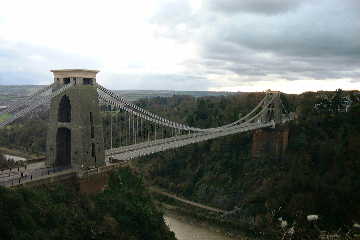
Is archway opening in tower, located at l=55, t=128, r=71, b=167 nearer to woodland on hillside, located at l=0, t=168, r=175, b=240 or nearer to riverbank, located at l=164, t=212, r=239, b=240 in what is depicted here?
woodland on hillside, located at l=0, t=168, r=175, b=240

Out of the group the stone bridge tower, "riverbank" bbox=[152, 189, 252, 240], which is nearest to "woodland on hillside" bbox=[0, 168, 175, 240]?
the stone bridge tower

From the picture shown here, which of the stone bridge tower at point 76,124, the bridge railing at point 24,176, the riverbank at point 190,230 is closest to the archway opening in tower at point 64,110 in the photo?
the stone bridge tower at point 76,124

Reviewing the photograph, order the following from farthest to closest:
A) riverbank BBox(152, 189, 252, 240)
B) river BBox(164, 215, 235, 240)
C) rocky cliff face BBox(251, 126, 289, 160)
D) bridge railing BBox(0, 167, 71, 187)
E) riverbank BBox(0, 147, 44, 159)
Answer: riverbank BBox(0, 147, 44, 159) → rocky cliff face BBox(251, 126, 289, 160) → riverbank BBox(152, 189, 252, 240) → river BBox(164, 215, 235, 240) → bridge railing BBox(0, 167, 71, 187)

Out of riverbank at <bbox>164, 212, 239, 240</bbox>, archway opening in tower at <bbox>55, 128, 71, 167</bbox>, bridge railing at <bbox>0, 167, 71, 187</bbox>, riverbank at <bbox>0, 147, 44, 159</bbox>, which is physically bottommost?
riverbank at <bbox>164, 212, 239, 240</bbox>

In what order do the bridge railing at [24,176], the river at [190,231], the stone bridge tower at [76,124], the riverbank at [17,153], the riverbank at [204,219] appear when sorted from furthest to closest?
the riverbank at [17,153], the riverbank at [204,219], the river at [190,231], the stone bridge tower at [76,124], the bridge railing at [24,176]

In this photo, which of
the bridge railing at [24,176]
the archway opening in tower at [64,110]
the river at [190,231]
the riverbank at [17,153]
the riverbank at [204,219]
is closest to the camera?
the bridge railing at [24,176]

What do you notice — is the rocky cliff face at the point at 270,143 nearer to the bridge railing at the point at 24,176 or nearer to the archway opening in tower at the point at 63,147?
the archway opening in tower at the point at 63,147

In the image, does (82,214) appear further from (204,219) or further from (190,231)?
(204,219)

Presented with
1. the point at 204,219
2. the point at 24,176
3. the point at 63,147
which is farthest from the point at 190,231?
the point at 24,176
